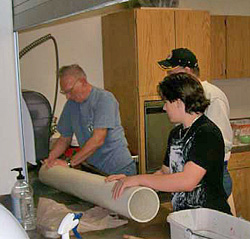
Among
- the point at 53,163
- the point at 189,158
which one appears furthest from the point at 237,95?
the point at 189,158

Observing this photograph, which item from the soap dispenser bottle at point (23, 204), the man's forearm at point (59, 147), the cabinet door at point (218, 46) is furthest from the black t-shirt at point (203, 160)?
the cabinet door at point (218, 46)

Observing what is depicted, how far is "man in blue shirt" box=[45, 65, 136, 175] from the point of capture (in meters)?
2.20

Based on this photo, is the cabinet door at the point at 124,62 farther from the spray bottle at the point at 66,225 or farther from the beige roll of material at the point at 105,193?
the spray bottle at the point at 66,225

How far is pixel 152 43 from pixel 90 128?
1344 millimetres

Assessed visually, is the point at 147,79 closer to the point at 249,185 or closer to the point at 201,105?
the point at 249,185

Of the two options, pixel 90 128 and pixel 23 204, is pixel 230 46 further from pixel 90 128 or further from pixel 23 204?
pixel 23 204

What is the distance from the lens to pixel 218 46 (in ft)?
12.3

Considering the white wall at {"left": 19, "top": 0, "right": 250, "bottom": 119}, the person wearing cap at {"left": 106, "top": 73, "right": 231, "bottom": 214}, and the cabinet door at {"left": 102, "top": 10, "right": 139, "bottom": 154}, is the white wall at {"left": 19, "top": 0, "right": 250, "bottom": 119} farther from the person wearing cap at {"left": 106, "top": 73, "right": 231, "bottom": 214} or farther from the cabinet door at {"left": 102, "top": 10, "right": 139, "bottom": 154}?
the person wearing cap at {"left": 106, "top": 73, "right": 231, "bottom": 214}

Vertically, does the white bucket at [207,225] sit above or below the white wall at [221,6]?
below

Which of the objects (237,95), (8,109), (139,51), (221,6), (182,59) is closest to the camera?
(8,109)

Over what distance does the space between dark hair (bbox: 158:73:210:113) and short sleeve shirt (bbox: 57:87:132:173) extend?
543mm

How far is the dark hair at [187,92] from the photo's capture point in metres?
1.71

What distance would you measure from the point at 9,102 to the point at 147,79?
60.1 inches

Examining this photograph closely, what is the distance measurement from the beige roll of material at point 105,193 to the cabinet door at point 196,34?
6.15 feet
